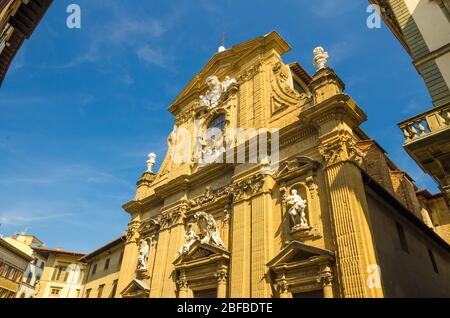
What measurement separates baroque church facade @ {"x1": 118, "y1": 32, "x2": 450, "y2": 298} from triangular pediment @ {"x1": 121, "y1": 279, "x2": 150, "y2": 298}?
0.19ft

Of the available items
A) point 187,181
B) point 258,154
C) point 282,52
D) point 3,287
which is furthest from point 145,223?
point 3,287

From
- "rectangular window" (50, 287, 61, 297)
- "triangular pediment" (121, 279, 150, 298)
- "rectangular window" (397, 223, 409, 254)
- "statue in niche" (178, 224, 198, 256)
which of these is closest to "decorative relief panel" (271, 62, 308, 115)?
"rectangular window" (397, 223, 409, 254)

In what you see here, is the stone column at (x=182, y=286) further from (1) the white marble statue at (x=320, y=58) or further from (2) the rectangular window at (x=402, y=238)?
(1) the white marble statue at (x=320, y=58)

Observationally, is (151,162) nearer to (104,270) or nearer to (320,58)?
(104,270)

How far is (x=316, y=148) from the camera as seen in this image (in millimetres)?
11789

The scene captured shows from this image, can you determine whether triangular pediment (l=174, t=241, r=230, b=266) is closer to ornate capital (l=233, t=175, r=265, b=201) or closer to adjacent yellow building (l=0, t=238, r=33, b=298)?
ornate capital (l=233, t=175, r=265, b=201)

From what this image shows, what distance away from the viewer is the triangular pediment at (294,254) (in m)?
9.93

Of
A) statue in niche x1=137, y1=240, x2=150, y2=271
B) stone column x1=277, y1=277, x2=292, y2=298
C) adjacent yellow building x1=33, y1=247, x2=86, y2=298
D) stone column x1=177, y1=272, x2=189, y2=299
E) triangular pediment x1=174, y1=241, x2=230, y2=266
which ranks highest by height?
adjacent yellow building x1=33, y1=247, x2=86, y2=298

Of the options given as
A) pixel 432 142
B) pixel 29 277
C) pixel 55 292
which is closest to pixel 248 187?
pixel 432 142

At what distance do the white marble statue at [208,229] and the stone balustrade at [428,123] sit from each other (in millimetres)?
7753

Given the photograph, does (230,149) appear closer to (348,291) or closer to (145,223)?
(145,223)

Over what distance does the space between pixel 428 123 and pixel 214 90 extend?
12.2m

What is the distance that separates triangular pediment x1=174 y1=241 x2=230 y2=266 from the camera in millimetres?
12812

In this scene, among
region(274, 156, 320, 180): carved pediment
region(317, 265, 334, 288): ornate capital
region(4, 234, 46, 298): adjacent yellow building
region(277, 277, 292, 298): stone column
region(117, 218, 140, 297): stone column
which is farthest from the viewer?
region(4, 234, 46, 298): adjacent yellow building
